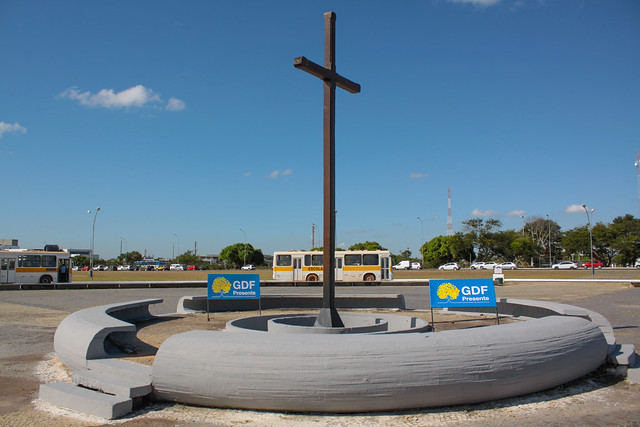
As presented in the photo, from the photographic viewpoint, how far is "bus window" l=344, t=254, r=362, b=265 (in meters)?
38.1

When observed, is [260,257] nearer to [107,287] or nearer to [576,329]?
[107,287]

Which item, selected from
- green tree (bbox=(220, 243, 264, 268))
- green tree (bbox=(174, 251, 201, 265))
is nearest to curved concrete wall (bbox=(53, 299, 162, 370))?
green tree (bbox=(220, 243, 264, 268))

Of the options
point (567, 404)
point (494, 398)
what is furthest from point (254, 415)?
point (567, 404)

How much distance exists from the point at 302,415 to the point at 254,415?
0.52 meters

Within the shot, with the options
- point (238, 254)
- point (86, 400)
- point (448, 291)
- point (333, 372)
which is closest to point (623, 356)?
point (448, 291)

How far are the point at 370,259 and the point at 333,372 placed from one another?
3299 centimetres

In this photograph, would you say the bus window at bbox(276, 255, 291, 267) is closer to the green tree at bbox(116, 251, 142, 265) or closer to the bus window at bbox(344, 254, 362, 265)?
the bus window at bbox(344, 254, 362, 265)

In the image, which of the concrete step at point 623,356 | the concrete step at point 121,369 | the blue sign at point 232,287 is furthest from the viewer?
the blue sign at point 232,287

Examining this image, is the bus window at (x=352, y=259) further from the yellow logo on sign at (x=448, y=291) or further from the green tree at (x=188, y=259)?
the green tree at (x=188, y=259)

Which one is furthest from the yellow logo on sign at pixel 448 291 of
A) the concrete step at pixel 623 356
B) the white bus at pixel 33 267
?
the white bus at pixel 33 267

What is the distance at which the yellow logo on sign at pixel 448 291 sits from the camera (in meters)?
9.63

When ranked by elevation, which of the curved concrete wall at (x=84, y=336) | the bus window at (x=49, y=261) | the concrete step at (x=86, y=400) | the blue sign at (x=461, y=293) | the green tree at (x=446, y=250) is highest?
the green tree at (x=446, y=250)

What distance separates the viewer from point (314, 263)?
3800 cm

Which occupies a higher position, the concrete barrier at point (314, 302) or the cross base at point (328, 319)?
the cross base at point (328, 319)
